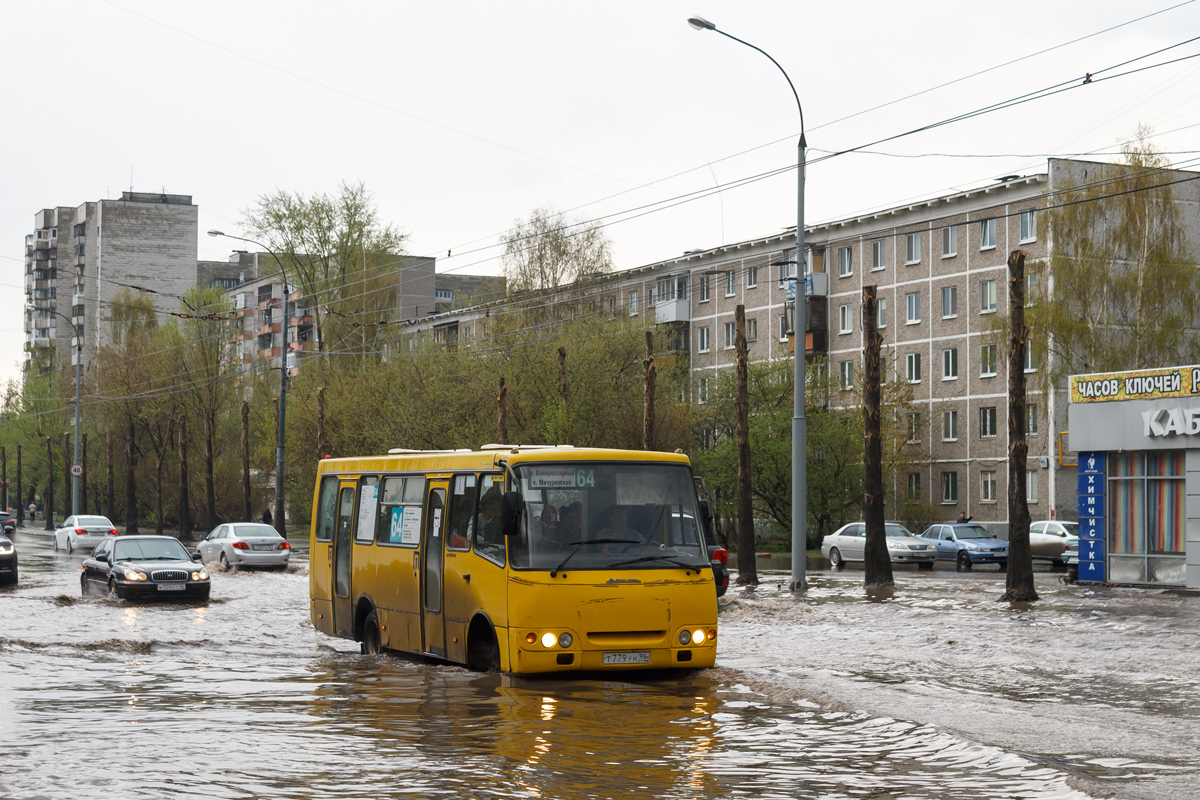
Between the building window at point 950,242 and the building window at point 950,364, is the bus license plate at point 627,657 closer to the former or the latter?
the building window at point 950,364

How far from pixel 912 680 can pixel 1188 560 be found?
50.7ft

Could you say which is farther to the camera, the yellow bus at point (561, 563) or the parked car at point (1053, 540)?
the parked car at point (1053, 540)

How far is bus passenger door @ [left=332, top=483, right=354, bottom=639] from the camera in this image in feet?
58.1

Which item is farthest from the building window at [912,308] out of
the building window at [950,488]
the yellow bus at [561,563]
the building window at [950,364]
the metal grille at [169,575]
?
the yellow bus at [561,563]

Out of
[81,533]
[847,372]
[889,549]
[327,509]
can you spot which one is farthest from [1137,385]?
[81,533]

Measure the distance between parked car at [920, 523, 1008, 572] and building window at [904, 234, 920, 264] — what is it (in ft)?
71.7

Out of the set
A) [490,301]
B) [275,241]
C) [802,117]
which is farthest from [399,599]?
[275,241]

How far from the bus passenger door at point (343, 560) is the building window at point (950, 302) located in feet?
156

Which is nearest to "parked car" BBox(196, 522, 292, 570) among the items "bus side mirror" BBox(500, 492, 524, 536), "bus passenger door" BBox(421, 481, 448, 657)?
"bus passenger door" BBox(421, 481, 448, 657)

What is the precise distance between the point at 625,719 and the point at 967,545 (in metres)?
33.5

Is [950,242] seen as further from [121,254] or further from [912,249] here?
[121,254]

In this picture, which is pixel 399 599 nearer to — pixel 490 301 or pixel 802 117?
pixel 802 117

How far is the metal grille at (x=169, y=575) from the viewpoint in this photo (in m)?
26.4

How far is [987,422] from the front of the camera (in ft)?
199
